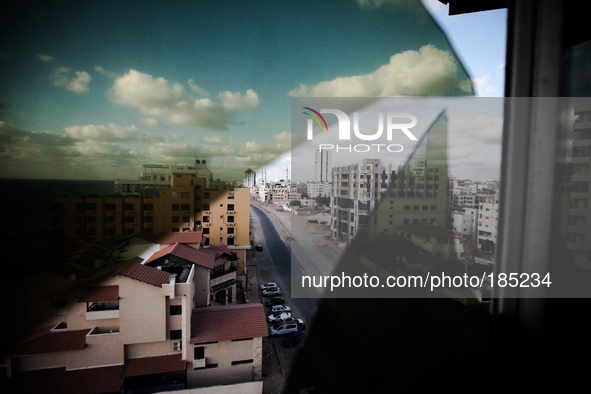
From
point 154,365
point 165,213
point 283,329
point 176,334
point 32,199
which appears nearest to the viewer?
point 32,199

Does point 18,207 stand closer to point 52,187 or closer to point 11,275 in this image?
point 52,187

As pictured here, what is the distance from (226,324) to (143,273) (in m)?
1.03

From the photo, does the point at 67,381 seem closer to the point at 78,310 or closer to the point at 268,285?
the point at 78,310

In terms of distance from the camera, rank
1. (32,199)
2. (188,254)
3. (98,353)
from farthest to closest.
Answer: (188,254)
(98,353)
(32,199)

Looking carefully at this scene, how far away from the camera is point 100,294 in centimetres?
202

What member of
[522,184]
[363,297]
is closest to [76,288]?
[363,297]

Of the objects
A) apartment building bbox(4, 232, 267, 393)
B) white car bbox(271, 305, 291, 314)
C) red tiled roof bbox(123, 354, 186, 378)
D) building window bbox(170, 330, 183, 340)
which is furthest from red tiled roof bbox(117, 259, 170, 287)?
white car bbox(271, 305, 291, 314)

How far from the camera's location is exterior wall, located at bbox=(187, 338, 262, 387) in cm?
243

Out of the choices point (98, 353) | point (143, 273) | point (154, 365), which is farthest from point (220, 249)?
point (98, 353)

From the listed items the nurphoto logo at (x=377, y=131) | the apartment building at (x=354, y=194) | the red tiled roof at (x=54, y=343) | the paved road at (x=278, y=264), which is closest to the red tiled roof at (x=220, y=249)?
the paved road at (x=278, y=264)

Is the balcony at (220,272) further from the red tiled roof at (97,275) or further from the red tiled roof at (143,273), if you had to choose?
the red tiled roof at (97,275)

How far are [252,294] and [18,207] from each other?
386 cm

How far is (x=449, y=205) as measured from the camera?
1.87 meters

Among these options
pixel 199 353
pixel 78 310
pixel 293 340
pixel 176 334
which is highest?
pixel 78 310
